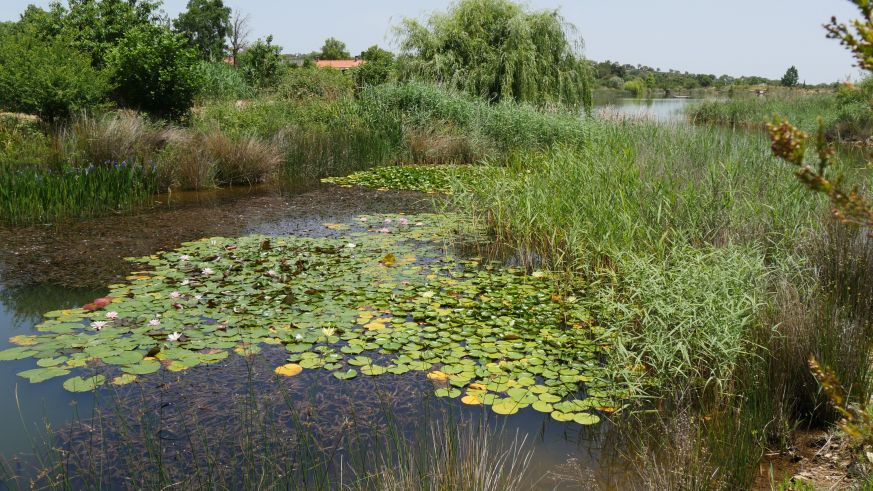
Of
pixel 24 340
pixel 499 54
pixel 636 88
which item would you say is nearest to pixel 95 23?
pixel 499 54

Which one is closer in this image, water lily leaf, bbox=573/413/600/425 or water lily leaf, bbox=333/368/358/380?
water lily leaf, bbox=573/413/600/425

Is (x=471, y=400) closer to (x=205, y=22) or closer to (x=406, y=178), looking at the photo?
(x=406, y=178)

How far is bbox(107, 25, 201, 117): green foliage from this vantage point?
12203 millimetres

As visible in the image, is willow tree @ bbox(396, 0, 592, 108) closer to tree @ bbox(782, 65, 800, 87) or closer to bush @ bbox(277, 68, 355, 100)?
bush @ bbox(277, 68, 355, 100)

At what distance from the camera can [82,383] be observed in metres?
3.40

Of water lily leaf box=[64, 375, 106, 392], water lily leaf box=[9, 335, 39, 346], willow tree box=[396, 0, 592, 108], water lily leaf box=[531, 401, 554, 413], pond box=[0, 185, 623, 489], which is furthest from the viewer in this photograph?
willow tree box=[396, 0, 592, 108]

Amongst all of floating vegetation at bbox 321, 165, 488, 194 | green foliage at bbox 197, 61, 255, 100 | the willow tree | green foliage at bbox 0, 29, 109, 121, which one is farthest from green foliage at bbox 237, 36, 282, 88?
floating vegetation at bbox 321, 165, 488, 194

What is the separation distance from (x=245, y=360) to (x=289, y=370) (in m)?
0.33

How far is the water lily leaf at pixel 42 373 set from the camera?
3.47 m

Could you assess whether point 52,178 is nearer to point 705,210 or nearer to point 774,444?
point 705,210

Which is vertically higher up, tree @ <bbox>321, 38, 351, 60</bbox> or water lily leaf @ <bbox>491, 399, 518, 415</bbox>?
tree @ <bbox>321, 38, 351, 60</bbox>

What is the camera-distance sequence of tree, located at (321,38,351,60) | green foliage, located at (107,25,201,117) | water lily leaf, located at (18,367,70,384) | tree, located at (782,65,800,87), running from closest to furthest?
water lily leaf, located at (18,367,70,384) < green foliage, located at (107,25,201,117) < tree, located at (782,65,800,87) < tree, located at (321,38,351,60)

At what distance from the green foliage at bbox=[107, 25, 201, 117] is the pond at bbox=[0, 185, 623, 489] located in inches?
257

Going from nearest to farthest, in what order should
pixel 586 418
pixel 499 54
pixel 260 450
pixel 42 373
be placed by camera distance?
pixel 260 450, pixel 586 418, pixel 42 373, pixel 499 54
